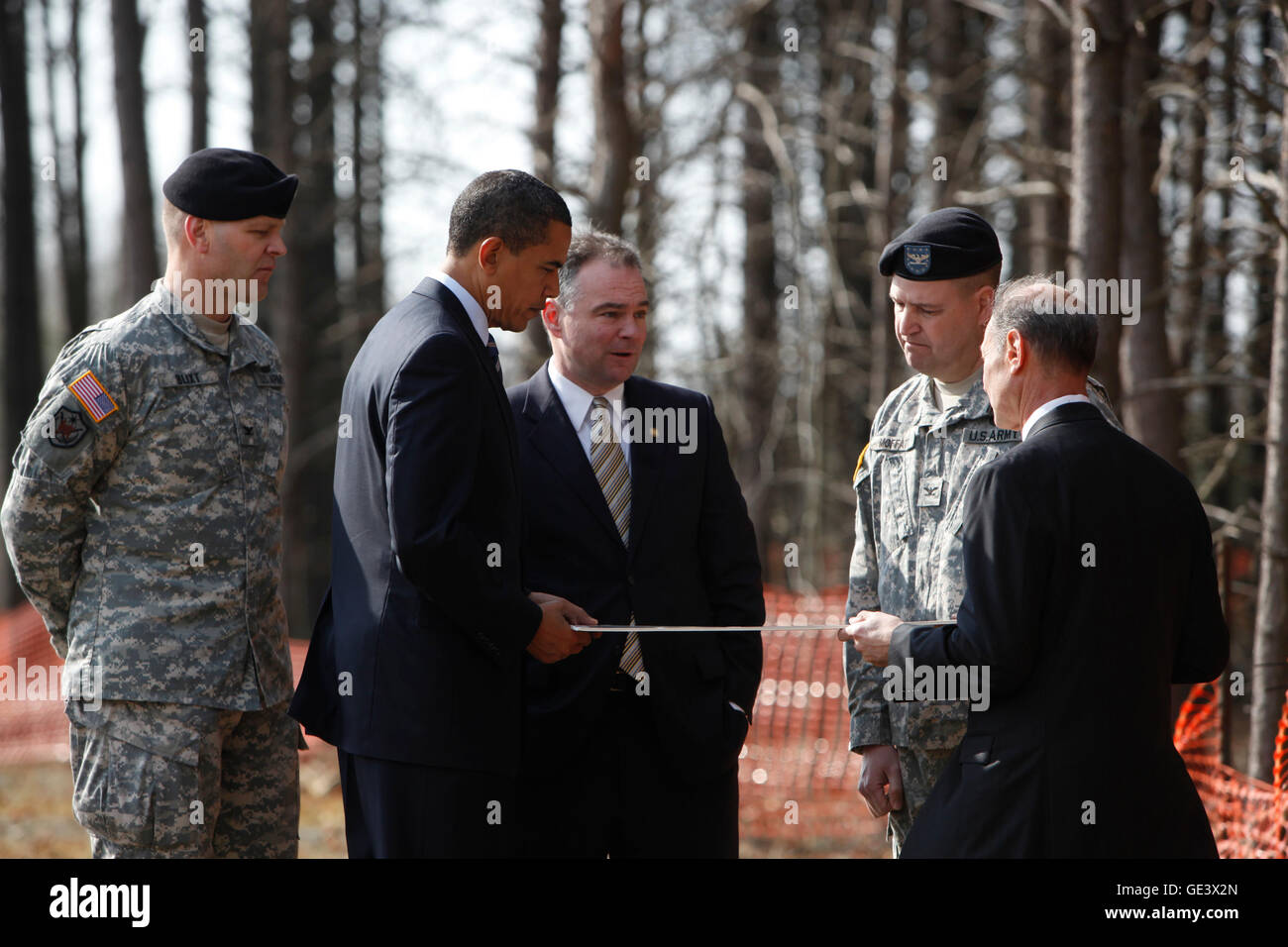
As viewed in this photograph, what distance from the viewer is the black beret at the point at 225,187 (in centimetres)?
328

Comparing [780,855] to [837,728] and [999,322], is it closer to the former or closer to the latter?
[837,728]

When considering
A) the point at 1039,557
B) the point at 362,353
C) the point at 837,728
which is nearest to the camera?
the point at 1039,557

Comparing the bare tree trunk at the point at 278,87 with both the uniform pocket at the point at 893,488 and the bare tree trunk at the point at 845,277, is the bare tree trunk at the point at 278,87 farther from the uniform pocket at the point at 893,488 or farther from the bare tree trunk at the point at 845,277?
the uniform pocket at the point at 893,488

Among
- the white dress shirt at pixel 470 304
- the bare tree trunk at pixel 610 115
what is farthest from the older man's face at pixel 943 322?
the bare tree trunk at pixel 610 115

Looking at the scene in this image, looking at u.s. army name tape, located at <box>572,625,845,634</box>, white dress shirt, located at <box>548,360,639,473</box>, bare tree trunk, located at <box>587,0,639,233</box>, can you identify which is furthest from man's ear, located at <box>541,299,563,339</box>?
bare tree trunk, located at <box>587,0,639,233</box>

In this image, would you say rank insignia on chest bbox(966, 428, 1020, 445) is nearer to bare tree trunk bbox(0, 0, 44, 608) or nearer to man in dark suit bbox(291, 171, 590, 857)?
man in dark suit bbox(291, 171, 590, 857)

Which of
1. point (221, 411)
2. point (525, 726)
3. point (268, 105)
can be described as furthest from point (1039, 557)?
point (268, 105)

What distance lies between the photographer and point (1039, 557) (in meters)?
2.49

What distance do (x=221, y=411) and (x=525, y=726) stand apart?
3.75ft

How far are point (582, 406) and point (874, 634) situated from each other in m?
1.16

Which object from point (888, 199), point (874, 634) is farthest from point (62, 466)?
point (888, 199)

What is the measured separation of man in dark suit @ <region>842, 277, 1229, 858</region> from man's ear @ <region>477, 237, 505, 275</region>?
130cm

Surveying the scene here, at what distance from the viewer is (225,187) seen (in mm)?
3283

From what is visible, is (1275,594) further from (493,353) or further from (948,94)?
(948,94)
